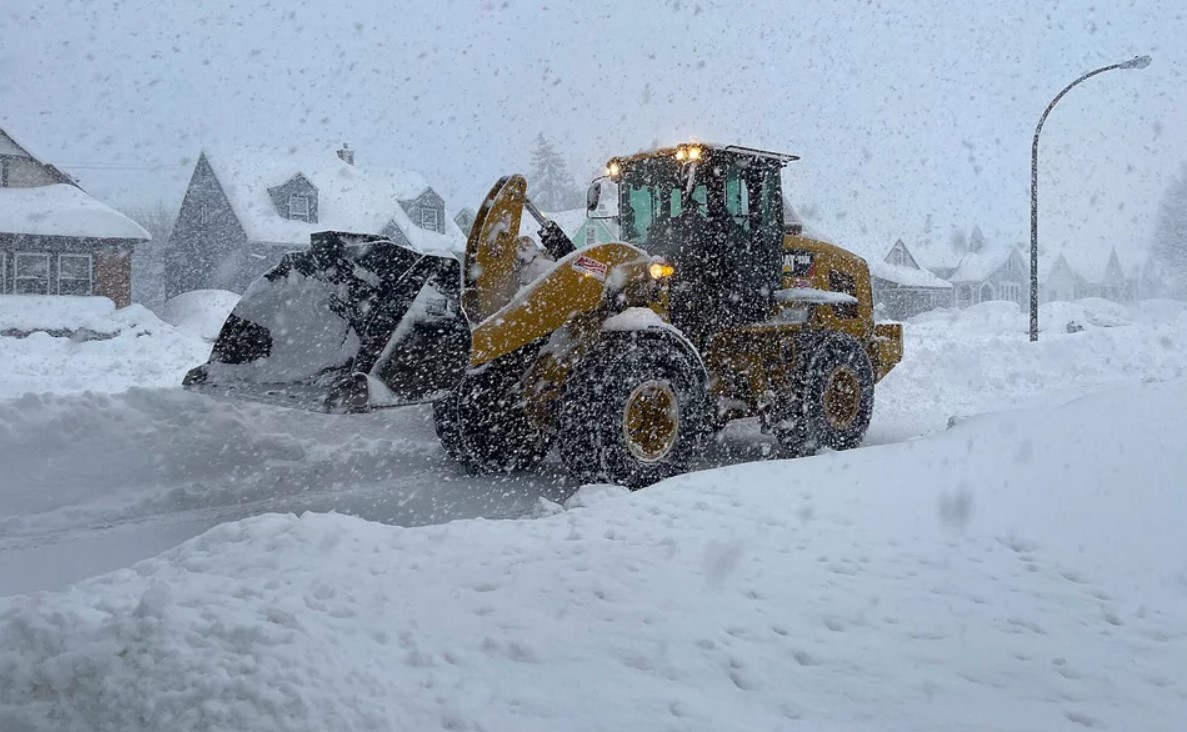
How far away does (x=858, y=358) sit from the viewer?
8.61 metres

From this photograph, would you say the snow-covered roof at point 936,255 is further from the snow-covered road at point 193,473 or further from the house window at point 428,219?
the snow-covered road at point 193,473

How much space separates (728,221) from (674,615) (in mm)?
4677

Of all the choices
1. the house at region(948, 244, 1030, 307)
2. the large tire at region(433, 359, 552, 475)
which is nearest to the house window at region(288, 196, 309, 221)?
the large tire at region(433, 359, 552, 475)

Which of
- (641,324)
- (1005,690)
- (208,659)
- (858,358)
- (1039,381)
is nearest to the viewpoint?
(208,659)

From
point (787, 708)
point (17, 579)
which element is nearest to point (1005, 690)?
point (787, 708)

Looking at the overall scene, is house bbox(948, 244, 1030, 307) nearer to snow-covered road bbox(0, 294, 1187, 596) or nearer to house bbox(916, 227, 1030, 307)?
house bbox(916, 227, 1030, 307)

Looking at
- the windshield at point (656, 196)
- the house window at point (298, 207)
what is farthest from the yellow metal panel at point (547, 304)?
the house window at point (298, 207)

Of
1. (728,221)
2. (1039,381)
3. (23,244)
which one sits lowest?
(1039,381)

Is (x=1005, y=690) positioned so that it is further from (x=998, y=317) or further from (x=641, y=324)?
(x=998, y=317)

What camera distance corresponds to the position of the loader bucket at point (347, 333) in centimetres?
547

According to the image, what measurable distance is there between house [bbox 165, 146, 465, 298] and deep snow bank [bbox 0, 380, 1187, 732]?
28.4 metres

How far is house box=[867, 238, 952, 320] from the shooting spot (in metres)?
45.9

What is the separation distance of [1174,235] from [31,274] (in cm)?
7666

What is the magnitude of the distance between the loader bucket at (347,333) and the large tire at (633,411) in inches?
37.2
